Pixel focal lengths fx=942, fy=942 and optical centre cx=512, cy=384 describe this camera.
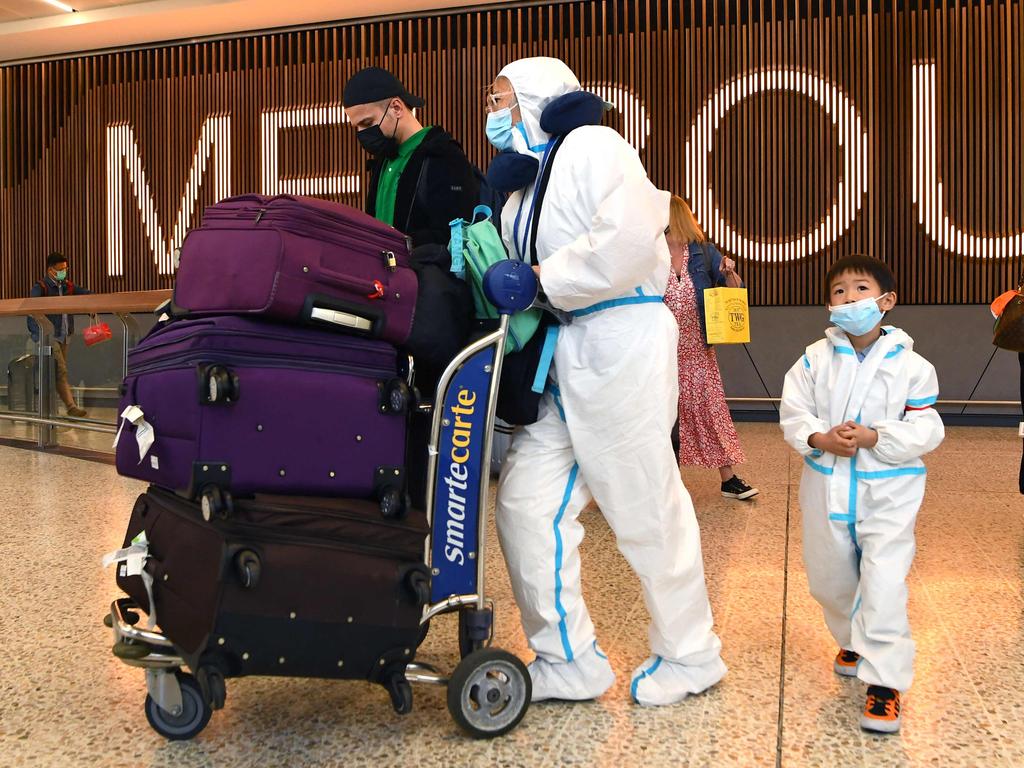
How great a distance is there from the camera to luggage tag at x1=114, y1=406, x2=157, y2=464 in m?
1.52

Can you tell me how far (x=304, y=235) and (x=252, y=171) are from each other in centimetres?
782

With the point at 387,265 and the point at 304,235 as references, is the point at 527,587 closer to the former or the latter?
the point at 387,265

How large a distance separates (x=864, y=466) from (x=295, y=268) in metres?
1.18

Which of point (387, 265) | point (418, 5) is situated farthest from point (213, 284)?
point (418, 5)

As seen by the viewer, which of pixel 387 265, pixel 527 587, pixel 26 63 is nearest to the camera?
pixel 387 265

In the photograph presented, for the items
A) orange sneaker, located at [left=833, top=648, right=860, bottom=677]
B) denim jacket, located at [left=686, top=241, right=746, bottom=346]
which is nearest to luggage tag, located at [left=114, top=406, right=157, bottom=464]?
orange sneaker, located at [left=833, top=648, right=860, bottom=677]

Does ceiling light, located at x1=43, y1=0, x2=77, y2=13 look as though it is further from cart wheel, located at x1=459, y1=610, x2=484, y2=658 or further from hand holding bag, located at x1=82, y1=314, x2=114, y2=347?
cart wheel, located at x1=459, y1=610, x2=484, y2=658

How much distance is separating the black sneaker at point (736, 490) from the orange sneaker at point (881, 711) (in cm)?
237

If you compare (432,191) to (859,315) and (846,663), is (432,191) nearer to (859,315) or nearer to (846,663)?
(859,315)

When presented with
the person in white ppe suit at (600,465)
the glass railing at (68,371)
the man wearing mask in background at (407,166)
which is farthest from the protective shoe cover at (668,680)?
the glass railing at (68,371)

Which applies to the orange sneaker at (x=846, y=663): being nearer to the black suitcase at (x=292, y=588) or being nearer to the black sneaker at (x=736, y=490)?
the black suitcase at (x=292, y=588)

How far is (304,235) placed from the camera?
151cm

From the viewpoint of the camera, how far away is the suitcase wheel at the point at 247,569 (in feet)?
4.64

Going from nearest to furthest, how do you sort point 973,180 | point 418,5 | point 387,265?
1. point 387,265
2. point 973,180
3. point 418,5
